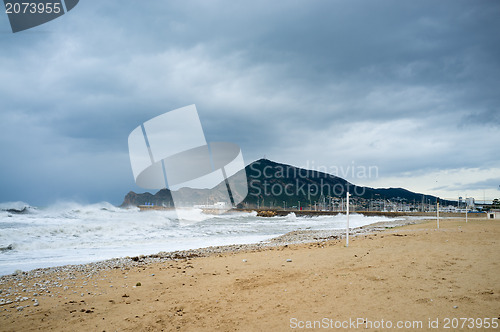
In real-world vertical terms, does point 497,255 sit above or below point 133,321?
above

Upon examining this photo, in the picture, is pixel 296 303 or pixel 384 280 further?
pixel 384 280

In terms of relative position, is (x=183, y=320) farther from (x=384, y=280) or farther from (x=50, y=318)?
(x=384, y=280)

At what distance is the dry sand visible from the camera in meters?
4.16

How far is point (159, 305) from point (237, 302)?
141 cm

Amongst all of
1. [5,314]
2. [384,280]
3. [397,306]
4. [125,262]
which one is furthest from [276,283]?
[125,262]

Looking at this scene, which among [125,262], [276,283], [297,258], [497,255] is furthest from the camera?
[125,262]

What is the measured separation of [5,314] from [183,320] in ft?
10.7

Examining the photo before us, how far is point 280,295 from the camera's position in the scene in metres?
5.26

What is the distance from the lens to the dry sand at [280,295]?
416 cm

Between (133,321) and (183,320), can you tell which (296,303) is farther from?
(133,321)

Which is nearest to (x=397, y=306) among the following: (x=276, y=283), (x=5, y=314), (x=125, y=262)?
(x=276, y=283)

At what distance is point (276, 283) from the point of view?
6.08 meters

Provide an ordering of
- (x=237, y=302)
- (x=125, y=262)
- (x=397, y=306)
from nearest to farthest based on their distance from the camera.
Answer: (x=397, y=306)
(x=237, y=302)
(x=125, y=262)

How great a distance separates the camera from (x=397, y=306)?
425 centimetres
